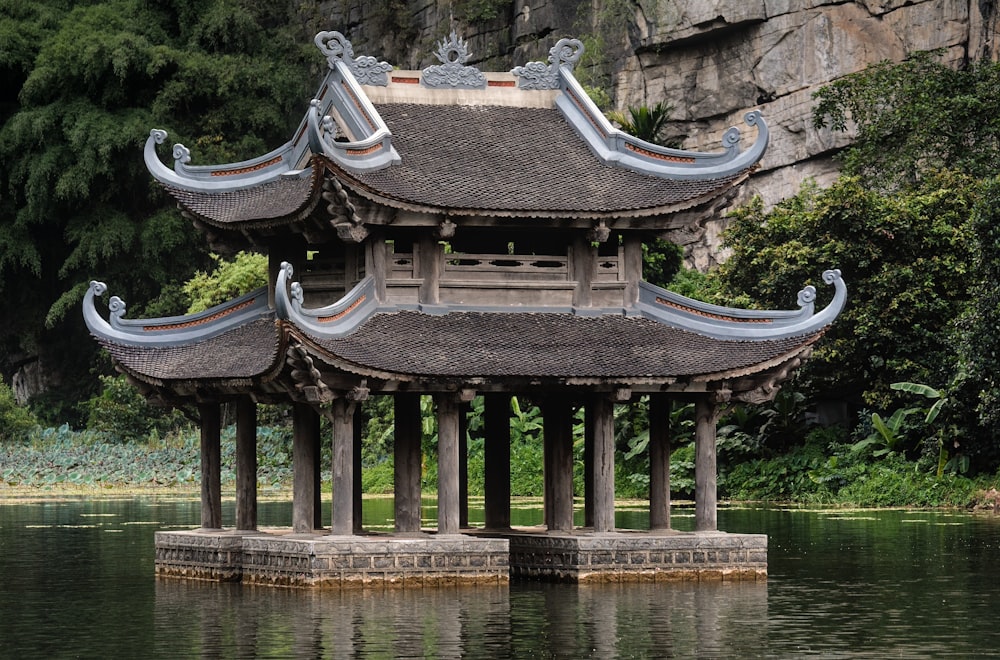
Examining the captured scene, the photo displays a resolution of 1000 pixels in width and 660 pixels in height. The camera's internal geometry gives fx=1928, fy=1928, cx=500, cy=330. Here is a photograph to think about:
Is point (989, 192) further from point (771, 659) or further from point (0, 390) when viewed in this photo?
point (0, 390)

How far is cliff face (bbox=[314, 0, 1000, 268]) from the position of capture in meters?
58.6

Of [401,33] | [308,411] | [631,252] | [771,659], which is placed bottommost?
[771,659]

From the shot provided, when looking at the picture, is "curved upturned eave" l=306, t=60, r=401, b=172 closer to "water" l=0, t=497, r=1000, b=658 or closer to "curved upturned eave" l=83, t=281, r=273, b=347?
"curved upturned eave" l=83, t=281, r=273, b=347

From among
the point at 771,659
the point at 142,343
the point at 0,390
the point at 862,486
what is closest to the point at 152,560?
the point at 142,343

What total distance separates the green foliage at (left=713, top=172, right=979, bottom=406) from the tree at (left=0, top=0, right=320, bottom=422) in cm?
3091

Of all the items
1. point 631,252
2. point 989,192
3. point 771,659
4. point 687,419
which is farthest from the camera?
point 687,419

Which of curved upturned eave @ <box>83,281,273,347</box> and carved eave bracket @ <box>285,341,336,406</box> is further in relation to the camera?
curved upturned eave @ <box>83,281,273,347</box>

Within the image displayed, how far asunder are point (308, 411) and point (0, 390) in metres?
42.7

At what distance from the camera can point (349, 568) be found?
26859 mm

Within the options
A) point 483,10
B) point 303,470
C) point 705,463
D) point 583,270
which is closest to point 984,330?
point 705,463

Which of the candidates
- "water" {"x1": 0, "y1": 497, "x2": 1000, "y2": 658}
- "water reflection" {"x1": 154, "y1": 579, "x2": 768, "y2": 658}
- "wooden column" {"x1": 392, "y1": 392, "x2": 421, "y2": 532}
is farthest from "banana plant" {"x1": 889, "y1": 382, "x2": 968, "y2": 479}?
"wooden column" {"x1": 392, "y1": 392, "x2": 421, "y2": 532}

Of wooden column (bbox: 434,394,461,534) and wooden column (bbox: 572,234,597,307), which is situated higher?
wooden column (bbox: 572,234,597,307)

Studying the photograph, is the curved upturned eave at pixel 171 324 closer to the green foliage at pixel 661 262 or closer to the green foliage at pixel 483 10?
the green foliage at pixel 661 262

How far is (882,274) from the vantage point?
4588 centimetres
